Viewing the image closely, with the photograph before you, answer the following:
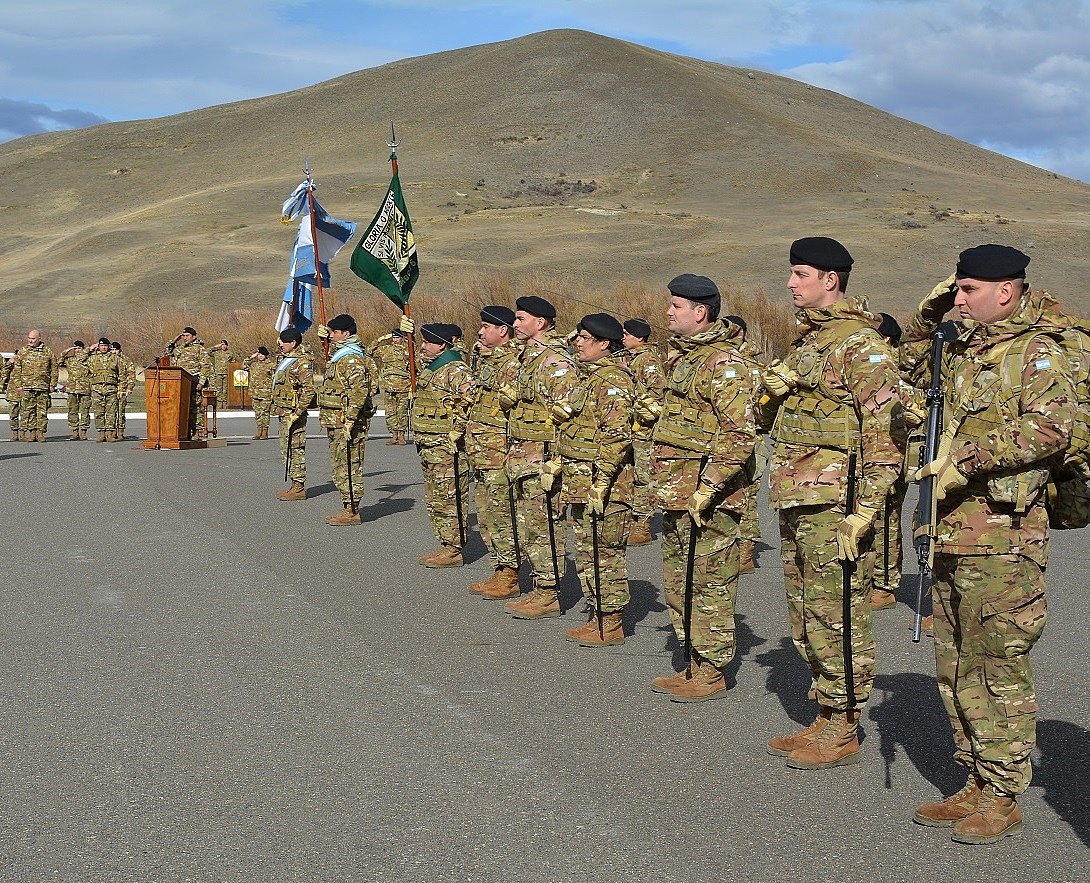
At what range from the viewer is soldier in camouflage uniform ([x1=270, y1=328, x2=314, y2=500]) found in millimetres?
14844

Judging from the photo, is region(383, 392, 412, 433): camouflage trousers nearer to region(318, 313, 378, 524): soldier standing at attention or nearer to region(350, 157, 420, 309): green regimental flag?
region(350, 157, 420, 309): green regimental flag

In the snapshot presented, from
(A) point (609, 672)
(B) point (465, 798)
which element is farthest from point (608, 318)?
(B) point (465, 798)

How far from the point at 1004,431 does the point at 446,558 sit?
22.4ft

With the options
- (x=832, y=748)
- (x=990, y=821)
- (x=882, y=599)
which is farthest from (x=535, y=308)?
(x=990, y=821)

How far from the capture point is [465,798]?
520 centimetres

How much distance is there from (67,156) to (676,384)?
143017mm

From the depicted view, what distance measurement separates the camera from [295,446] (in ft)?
50.3

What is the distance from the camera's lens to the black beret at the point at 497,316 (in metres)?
9.65

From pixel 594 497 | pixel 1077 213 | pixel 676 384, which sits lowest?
pixel 594 497

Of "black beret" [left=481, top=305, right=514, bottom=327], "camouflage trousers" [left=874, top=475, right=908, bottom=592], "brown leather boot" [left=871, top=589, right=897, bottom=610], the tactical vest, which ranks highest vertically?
"black beret" [left=481, top=305, right=514, bottom=327]

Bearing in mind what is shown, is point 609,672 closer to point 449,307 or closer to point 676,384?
point 676,384

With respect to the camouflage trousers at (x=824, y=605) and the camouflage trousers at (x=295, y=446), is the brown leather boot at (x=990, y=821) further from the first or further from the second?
the camouflage trousers at (x=295, y=446)

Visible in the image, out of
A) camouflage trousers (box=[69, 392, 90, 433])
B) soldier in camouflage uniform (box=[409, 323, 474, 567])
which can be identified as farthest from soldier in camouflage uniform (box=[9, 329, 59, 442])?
soldier in camouflage uniform (box=[409, 323, 474, 567])

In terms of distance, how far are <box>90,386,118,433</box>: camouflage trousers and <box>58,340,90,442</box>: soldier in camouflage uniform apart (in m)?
0.48
